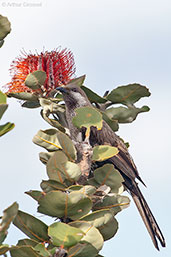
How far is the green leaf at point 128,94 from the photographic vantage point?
331 centimetres

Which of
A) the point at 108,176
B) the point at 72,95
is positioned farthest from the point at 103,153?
the point at 72,95

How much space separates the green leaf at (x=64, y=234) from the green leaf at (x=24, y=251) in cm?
12

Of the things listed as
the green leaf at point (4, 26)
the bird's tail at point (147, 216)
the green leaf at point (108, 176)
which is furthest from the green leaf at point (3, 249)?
the bird's tail at point (147, 216)

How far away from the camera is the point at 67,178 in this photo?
2430 mm

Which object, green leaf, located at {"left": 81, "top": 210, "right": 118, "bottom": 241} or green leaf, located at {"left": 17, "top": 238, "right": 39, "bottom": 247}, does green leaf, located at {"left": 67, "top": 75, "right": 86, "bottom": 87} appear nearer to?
green leaf, located at {"left": 81, "top": 210, "right": 118, "bottom": 241}

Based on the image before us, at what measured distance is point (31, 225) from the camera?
89.6 inches

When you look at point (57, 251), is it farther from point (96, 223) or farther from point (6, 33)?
point (6, 33)

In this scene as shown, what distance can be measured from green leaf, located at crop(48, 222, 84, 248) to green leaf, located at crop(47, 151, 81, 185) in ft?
1.33

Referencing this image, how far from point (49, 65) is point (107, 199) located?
1.63 m

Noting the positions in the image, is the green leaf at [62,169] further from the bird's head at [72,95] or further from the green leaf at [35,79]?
the bird's head at [72,95]

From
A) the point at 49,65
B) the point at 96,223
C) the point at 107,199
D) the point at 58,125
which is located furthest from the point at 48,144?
the point at 49,65

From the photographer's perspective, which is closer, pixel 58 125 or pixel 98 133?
pixel 58 125

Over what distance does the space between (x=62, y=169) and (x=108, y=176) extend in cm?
41

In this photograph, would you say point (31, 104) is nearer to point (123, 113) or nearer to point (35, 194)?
point (123, 113)
